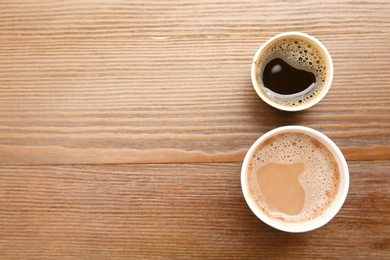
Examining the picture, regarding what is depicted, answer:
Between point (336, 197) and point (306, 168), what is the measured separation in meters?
0.08

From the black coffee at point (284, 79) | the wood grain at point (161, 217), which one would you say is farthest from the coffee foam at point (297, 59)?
the wood grain at point (161, 217)

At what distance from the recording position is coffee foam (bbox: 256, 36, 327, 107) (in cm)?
94

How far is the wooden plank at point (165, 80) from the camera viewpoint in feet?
3.27

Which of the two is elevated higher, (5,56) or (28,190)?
(5,56)

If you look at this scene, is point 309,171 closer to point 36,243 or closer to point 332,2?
point 332,2

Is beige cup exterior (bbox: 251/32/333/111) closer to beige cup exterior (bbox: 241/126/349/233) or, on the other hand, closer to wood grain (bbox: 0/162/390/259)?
beige cup exterior (bbox: 241/126/349/233)

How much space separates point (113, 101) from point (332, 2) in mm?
526

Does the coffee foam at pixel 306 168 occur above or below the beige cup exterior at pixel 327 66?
below

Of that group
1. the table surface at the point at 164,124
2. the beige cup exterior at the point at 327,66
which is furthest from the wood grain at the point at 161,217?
the beige cup exterior at the point at 327,66

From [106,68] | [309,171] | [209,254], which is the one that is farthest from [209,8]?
[209,254]

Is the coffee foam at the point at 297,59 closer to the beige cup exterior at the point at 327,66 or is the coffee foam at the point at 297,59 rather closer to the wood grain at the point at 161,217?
the beige cup exterior at the point at 327,66

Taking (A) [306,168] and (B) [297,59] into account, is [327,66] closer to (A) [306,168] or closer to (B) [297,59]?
(B) [297,59]

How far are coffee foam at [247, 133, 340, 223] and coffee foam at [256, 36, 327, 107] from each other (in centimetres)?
8

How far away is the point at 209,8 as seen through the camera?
39.7 inches
